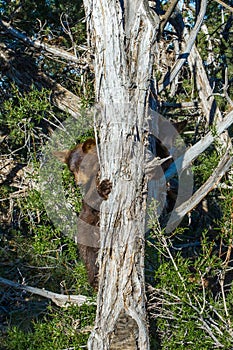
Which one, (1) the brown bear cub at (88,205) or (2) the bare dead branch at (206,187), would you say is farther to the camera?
(1) the brown bear cub at (88,205)

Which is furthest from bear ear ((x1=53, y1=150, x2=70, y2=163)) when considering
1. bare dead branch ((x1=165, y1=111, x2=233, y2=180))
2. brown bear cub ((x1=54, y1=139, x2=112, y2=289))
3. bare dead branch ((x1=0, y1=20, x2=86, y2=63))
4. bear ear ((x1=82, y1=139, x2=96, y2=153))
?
bare dead branch ((x1=0, y1=20, x2=86, y2=63))

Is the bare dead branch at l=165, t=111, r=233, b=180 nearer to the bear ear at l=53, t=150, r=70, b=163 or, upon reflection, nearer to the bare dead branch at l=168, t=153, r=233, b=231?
the bare dead branch at l=168, t=153, r=233, b=231

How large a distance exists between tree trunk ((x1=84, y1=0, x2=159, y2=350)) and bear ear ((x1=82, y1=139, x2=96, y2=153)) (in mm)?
770

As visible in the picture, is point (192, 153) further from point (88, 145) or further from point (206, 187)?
point (88, 145)

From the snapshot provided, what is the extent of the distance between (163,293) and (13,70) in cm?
442

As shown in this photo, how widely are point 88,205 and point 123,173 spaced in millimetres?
792

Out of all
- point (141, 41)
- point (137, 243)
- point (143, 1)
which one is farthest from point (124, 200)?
point (143, 1)

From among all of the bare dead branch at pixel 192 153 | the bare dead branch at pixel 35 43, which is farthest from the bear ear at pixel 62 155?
the bare dead branch at pixel 35 43

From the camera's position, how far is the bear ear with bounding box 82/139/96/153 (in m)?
5.34

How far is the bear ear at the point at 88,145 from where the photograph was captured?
5.34 m

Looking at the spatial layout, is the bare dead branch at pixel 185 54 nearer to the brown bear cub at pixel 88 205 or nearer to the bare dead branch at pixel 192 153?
the bare dead branch at pixel 192 153

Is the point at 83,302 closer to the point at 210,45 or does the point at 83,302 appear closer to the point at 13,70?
the point at 13,70

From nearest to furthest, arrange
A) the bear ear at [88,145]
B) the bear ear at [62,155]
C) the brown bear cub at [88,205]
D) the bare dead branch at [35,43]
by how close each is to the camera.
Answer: the brown bear cub at [88,205] → the bear ear at [88,145] → the bear ear at [62,155] → the bare dead branch at [35,43]

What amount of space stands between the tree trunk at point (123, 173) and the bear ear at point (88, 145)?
770 mm
